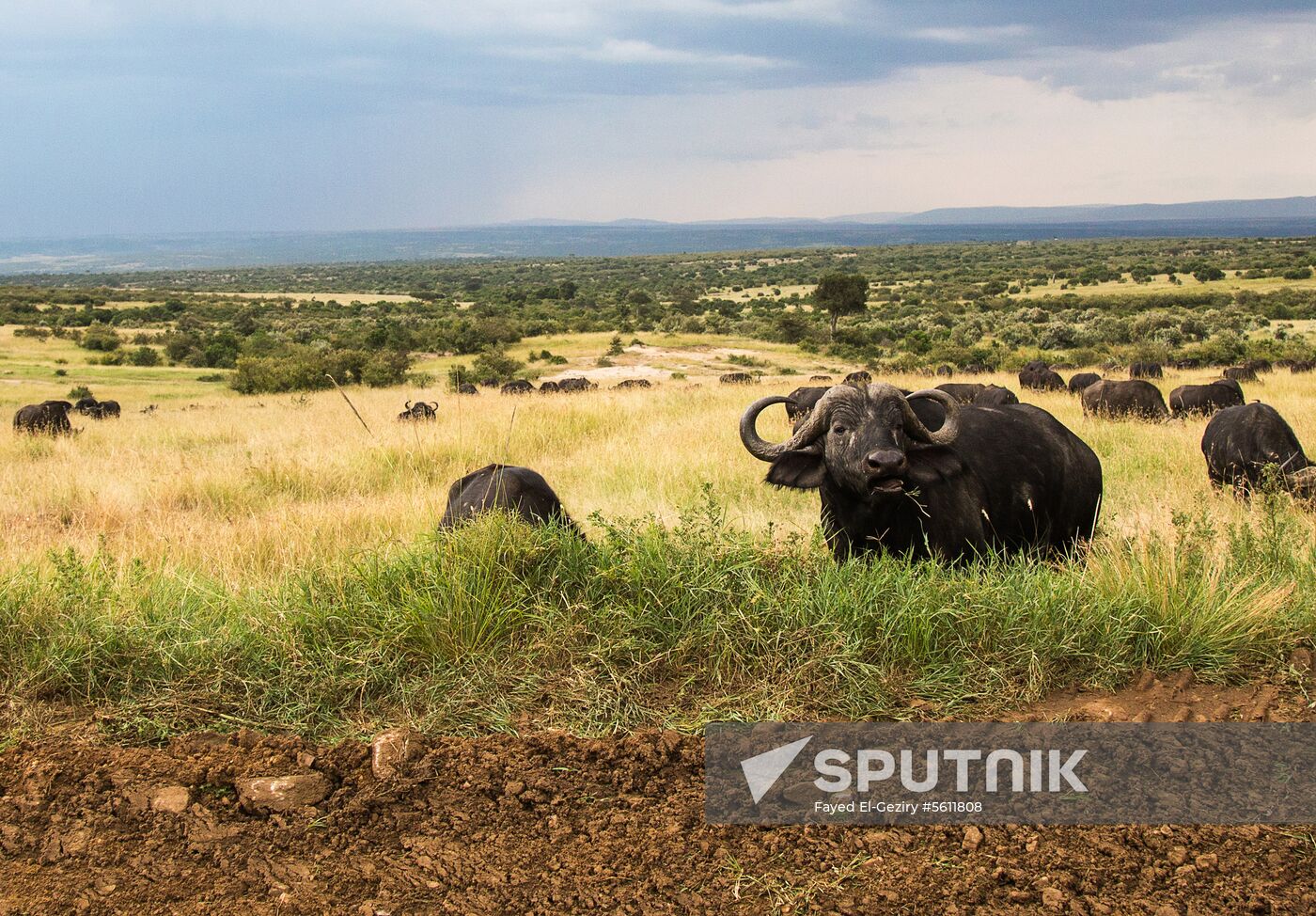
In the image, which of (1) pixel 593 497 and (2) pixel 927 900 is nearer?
(2) pixel 927 900

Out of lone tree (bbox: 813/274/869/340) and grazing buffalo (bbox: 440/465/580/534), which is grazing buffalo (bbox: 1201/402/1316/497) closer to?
grazing buffalo (bbox: 440/465/580/534)

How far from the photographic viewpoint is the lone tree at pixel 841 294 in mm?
55312

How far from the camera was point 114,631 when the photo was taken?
14.1 ft

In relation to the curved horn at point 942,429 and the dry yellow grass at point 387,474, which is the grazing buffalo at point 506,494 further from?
the curved horn at point 942,429

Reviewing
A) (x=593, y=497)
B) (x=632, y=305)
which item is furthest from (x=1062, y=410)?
(x=632, y=305)

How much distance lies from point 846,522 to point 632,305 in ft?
237

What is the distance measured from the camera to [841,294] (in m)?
55.3

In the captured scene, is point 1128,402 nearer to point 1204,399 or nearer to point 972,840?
point 1204,399

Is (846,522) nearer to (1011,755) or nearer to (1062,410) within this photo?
(1011,755)

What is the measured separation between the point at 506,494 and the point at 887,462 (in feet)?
11.2

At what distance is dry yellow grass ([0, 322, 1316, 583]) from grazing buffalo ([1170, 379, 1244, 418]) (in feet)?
3.30

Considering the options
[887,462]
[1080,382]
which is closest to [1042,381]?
[1080,382]

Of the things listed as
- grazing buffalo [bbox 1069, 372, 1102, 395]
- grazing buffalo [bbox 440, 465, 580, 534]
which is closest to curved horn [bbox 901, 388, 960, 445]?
grazing buffalo [bbox 440, 465, 580, 534]

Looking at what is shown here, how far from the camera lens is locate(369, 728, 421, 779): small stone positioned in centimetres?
347
